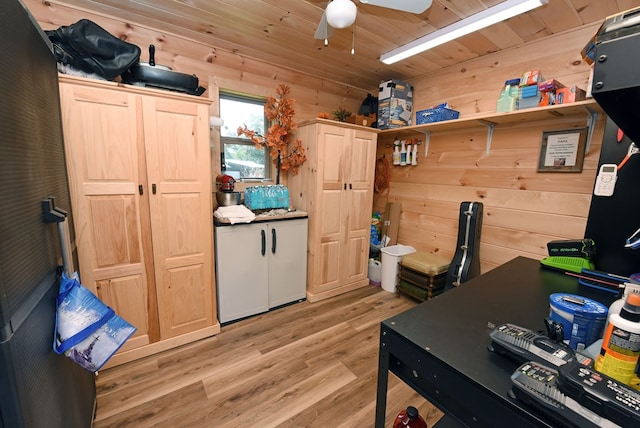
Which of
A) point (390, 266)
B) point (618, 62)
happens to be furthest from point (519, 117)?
point (618, 62)

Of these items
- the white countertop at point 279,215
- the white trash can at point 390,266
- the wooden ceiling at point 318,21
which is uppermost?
the wooden ceiling at point 318,21

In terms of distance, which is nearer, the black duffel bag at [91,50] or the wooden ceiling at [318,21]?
the black duffel bag at [91,50]

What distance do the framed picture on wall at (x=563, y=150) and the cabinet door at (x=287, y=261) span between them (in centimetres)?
216

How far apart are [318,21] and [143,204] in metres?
1.88

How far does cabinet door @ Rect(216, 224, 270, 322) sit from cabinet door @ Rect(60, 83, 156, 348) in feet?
1.82

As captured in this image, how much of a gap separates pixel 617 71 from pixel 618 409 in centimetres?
64

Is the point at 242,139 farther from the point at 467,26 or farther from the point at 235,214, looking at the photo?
the point at 467,26

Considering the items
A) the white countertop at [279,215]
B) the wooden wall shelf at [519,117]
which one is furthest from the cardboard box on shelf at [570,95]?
the white countertop at [279,215]

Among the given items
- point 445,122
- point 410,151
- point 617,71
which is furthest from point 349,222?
point 617,71

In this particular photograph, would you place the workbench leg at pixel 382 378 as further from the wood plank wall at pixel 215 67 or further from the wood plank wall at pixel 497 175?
the wood plank wall at pixel 215 67

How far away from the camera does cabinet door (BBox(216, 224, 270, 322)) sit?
2285 mm

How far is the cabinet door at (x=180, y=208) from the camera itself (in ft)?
6.10

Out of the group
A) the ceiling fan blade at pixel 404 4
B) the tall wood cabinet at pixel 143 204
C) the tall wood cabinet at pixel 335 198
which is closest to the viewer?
the ceiling fan blade at pixel 404 4

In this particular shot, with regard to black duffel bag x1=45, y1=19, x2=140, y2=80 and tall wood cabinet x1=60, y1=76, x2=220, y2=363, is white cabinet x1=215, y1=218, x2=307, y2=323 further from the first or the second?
black duffel bag x1=45, y1=19, x2=140, y2=80
